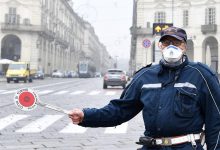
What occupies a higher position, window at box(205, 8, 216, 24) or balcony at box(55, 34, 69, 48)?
window at box(205, 8, 216, 24)

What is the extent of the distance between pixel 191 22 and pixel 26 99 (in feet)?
187

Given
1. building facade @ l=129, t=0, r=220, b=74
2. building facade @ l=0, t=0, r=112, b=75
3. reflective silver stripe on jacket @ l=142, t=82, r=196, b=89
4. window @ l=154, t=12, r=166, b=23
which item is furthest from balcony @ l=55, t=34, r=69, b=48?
reflective silver stripe on jacket @ l=142, t=82, r=196, b=89

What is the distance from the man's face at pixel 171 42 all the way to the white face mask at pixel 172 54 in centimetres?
5

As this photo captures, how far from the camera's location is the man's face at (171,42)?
11.3 feet

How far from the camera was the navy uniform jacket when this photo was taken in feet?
10.6

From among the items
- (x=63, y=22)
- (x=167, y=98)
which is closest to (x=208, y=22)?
(x=63, y=22)

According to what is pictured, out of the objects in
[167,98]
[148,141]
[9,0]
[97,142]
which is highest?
[9,0]

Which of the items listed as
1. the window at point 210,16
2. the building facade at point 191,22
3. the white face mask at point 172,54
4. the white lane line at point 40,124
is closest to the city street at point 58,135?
the white lane line at point 40,124

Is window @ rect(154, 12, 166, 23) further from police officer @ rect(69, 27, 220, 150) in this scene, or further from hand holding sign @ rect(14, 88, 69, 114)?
hand holding sign @ rect(14, 88, 69, 114)

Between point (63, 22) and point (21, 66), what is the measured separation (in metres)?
51.2

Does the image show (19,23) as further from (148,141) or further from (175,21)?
(148,141)

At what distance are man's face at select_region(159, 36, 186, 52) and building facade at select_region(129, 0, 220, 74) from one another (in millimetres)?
53191

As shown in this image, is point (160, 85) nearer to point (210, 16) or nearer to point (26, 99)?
point (26, 99)

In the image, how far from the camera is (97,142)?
8.76 m
